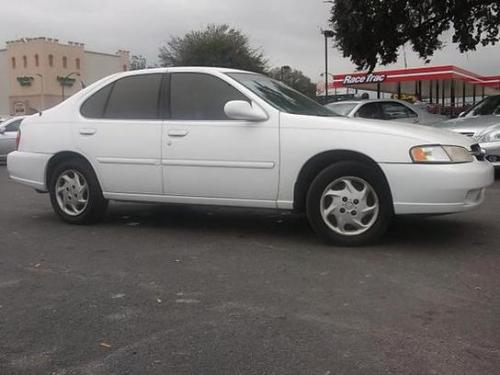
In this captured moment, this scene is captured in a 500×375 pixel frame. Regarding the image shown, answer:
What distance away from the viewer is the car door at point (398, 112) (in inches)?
486

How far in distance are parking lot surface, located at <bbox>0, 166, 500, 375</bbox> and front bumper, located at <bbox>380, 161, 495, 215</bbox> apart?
1.27ft

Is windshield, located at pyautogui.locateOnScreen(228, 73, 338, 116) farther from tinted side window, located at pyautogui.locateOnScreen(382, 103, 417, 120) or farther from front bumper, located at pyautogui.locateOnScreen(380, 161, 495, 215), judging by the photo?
tinted side window, located at pyautogui.locateOnScreen(382, 103, 417, 120)

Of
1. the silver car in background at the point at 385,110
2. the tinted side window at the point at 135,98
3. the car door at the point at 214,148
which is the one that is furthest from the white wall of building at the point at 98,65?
the car door at the point at 214,148

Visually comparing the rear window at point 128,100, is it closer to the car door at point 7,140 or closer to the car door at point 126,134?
the car door at point 126,134

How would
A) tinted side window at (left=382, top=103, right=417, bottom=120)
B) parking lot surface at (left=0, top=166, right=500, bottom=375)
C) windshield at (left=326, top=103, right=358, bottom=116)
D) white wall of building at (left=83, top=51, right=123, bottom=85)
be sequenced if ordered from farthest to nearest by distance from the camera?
1. white wall of building at (left=83, top=51, right=123, bottom=85)
2. tinted side window at (left=382, top=103, right=417, bottom=120)
3. windshield at (left=326, top=103, right=358, bottom=116)
4. parking lot surface at (left=0, top=166, right=500, bottom=375)

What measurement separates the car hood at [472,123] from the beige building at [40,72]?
67.4m

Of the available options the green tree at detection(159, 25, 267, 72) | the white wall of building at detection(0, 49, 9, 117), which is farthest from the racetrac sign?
the white wall of building at detection(0, 49, 9, 117)

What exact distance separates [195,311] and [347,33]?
626 inches

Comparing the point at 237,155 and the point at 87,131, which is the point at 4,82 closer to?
the point at 87,131

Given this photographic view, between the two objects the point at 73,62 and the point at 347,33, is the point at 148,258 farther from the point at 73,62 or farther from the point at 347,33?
the point at 73,62

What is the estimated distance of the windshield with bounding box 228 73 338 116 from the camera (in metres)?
6.00

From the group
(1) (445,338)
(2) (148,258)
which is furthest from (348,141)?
(1) (445,338)

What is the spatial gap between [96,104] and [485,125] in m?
6.29

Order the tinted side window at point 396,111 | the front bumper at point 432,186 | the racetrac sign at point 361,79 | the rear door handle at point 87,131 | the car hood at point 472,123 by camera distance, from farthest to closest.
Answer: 1. the racetrac sign at point 361,79
2. the tinted side window at point 396,111
3. the car hood at point 472,123
4. the rear door handle at point 87,131
5. the front bumper at point 432,186
